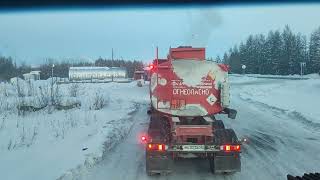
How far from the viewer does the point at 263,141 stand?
1551 centimetres

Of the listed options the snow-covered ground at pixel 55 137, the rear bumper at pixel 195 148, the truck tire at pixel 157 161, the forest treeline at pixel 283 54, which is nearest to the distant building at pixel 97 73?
the forest treeline at pixel 283 54

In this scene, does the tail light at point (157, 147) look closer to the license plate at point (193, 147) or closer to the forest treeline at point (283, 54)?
the license plate at point (193, 147)

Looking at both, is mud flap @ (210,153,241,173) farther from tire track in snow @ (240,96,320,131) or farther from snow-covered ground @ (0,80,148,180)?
tire track in snow @ (240,96,320,131)

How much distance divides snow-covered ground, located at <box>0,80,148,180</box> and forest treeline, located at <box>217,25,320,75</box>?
72.0 m

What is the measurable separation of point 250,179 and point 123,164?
3.33 m

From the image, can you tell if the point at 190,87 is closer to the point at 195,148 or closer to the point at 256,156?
the point at 195,148

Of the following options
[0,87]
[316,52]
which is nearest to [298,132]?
[0,87]

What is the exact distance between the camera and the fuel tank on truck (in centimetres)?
1124

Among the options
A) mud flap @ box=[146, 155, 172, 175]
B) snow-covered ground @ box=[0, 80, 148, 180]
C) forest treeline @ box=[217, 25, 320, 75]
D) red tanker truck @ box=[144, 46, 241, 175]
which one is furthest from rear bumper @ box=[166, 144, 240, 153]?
forest treeline @ box=[217, 25, 320, 75]

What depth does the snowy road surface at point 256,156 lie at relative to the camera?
1070 centimetres

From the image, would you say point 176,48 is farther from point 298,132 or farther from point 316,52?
point 316,52

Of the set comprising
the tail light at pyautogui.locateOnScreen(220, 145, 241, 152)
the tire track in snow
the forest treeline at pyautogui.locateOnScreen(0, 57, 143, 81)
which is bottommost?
the tire track in snow

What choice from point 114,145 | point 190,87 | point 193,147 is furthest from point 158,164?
point 114,145

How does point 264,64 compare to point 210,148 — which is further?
point 264,64
